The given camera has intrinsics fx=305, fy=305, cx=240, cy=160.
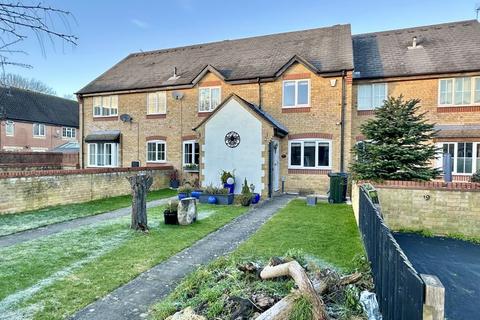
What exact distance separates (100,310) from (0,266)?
320cm

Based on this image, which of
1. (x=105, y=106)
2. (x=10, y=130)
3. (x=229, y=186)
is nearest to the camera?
(x=229, y=186)

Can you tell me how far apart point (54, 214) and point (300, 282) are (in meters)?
10.4

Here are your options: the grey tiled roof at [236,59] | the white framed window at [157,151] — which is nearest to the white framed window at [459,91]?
the grey tiled roof at [236,59]

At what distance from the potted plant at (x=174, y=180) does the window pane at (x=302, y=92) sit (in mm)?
9152

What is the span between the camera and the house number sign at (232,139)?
15.2 metres

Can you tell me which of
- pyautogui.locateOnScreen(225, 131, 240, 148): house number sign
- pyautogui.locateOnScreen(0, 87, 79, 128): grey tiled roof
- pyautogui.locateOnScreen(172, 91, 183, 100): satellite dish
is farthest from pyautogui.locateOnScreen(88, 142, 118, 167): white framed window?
pyautogui.locateOnScreen(0, 87, 79, 128): grey tiled roof

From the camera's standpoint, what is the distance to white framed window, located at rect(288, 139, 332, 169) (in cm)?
1676

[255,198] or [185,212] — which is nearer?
[185,212]

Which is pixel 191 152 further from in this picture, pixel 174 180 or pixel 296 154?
pixel 296 154

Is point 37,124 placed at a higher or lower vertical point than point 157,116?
higher

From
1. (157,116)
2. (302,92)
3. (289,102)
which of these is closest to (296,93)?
(302,92)

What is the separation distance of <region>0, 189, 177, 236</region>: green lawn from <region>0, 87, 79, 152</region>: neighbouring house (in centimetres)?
2072

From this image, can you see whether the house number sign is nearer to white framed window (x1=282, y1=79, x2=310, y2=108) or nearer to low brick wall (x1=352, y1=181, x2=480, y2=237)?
white framed window (x1=282, y1=79, x2=310, y2=108)

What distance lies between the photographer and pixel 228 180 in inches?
568
